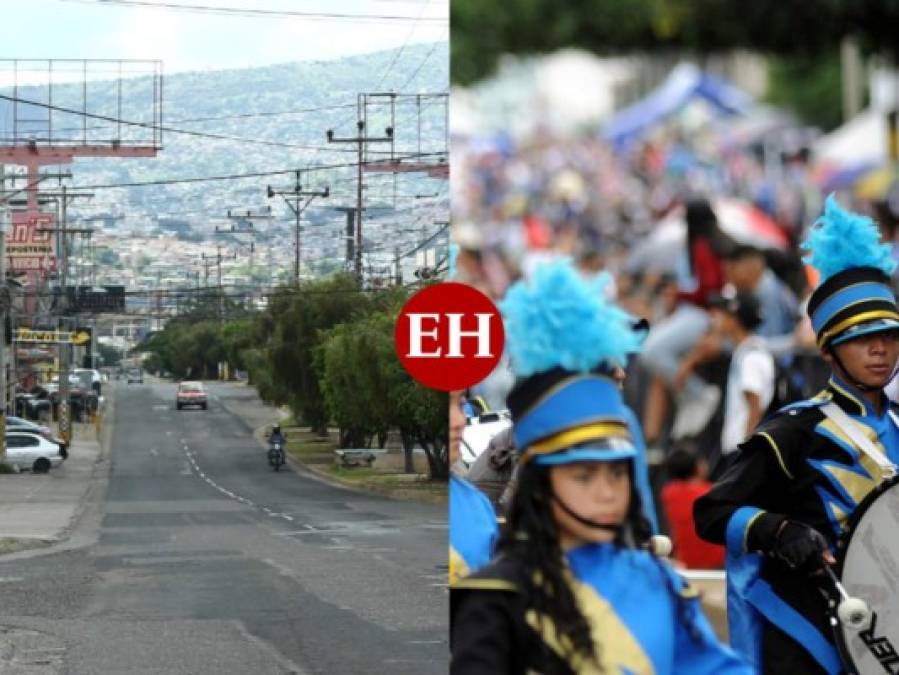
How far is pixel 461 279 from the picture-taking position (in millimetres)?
3816

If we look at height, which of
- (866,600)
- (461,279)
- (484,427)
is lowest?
(866,600)

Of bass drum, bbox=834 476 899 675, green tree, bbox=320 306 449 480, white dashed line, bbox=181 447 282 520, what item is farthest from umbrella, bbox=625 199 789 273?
green tree, bbox=320 306 449 480

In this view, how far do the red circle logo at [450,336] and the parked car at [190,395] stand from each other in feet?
25.4

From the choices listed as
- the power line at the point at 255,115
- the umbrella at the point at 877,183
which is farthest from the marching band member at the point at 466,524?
the power line at the point at 255,115

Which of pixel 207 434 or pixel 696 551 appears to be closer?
pixel 696 551

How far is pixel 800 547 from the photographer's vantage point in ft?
11.9

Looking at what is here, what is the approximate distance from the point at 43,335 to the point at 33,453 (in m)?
2.30

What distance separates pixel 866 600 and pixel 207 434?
7839mm

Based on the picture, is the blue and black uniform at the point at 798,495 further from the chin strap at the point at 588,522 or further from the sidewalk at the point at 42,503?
the sidewalk at the point at 42,503

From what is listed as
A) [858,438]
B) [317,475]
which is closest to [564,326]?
[858,438]

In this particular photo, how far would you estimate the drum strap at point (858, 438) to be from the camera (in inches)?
151

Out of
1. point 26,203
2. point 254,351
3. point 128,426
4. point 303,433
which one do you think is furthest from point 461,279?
point 303,433

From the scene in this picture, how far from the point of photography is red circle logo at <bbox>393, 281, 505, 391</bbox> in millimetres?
3932

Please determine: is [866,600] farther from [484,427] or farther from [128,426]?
[128,426]
